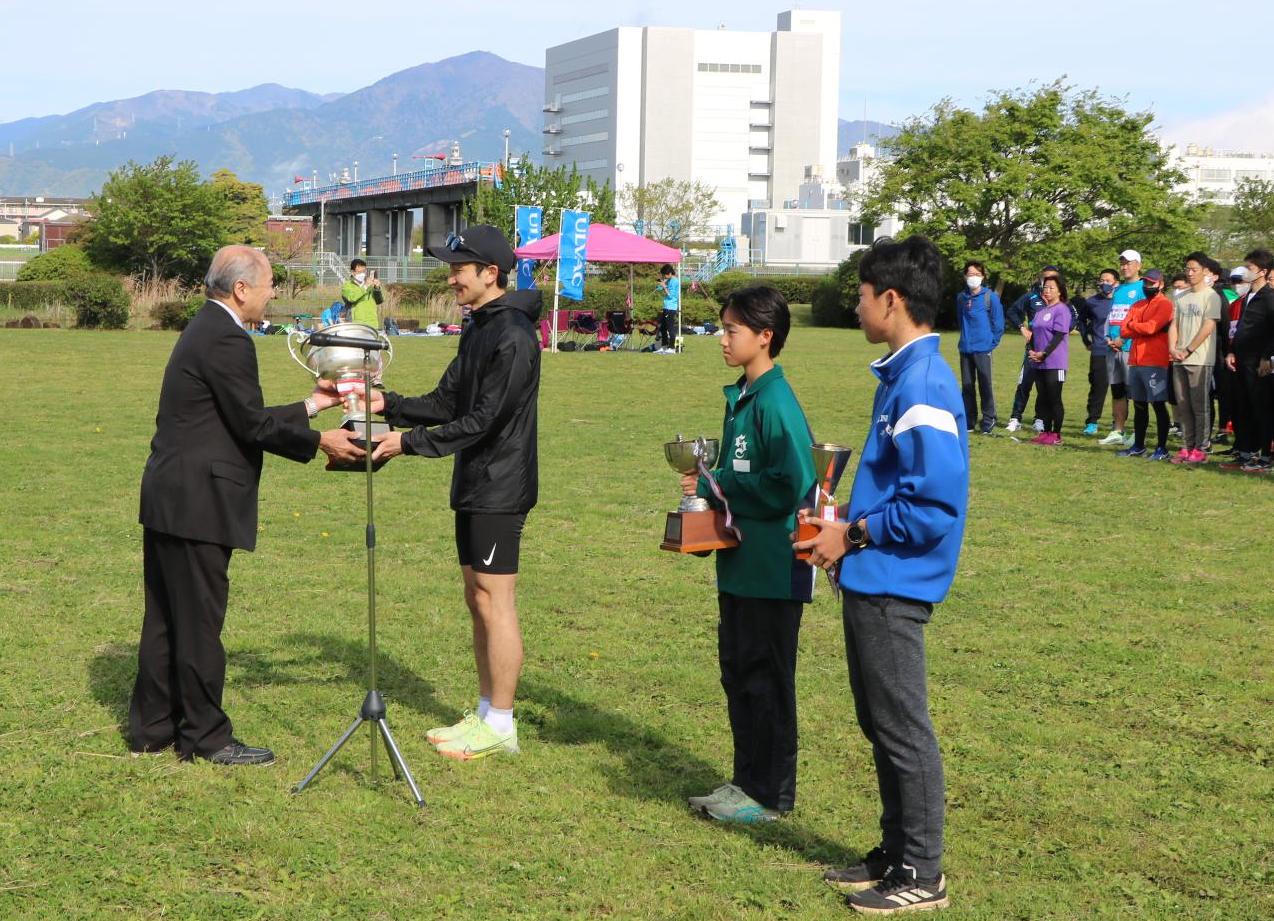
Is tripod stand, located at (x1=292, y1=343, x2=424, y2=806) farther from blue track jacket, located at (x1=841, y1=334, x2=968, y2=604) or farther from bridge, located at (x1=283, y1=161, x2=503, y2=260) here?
bridge, located at (x1=283, y1=161, x2=503, y2=260)

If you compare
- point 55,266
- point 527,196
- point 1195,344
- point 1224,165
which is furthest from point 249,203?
point 1224,165

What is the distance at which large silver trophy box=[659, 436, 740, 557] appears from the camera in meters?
4.97

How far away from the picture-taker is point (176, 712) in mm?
5809

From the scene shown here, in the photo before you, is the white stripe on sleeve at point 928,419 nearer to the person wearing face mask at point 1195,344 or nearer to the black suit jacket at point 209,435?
the black suit jacket at point 209,435

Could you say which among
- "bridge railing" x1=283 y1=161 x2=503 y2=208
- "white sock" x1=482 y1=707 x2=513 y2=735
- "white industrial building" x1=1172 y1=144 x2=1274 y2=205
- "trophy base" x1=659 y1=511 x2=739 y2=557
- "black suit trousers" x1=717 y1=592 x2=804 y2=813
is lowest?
"white sock" x1=482 y1=707 x2=513 y2=735

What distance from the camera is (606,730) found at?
616 centimetres

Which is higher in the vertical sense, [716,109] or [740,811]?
[716,109]

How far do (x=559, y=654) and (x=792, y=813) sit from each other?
2.31 metres

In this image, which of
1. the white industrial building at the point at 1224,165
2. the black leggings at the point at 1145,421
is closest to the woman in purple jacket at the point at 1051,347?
the black leggings at the point at 1145,421

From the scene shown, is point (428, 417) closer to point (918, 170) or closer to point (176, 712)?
point (176, 712)

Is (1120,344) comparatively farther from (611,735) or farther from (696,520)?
(696,520)

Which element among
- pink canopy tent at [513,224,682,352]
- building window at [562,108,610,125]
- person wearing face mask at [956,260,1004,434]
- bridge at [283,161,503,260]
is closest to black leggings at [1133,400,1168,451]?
person wearing face mask at [956,260,1004,434]

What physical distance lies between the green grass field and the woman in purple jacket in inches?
175

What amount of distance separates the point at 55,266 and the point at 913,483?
49801 mm
